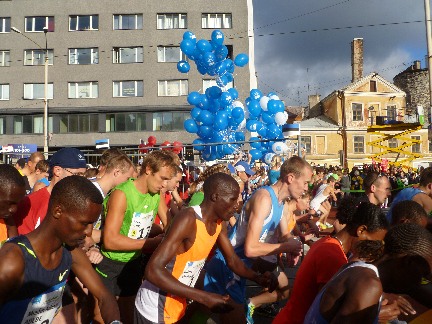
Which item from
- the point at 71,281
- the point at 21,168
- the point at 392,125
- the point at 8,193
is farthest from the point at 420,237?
the point at 392,125

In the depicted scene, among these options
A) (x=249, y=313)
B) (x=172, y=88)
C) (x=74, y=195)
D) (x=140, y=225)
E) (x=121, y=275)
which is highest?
(x=172, y=88)

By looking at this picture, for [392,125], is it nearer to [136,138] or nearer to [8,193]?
[136,138]

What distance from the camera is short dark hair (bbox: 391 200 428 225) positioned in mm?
4094

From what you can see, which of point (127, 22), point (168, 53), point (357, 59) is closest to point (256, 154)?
point (168, 53)

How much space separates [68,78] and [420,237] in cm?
3759

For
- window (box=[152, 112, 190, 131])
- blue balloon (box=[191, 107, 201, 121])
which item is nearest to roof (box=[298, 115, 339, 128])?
window (box=[152, 112, 190, 131])

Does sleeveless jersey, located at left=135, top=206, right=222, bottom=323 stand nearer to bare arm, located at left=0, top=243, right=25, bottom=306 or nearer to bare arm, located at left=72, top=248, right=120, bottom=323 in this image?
bare arm, located at left=72, top=248, right=120, bottom=323

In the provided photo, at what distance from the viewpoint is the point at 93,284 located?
2.94 meters

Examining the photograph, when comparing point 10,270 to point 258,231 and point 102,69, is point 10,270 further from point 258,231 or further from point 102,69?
point 102,69

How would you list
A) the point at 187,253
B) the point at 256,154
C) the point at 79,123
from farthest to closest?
the point at 79,123 → the point at 256,154 → the point at 187,253

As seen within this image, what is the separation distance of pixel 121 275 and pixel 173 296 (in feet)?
4.23

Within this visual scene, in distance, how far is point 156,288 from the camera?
136 inches

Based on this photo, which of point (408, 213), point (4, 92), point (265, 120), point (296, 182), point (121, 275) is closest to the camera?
point (408, 213)

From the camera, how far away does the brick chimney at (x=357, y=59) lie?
52.4 metres
